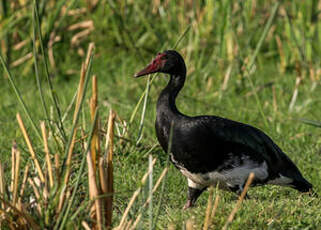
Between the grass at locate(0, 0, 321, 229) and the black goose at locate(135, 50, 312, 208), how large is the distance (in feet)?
0.63

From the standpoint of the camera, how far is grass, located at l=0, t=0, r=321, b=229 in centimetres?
421

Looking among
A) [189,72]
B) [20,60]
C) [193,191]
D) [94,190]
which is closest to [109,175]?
[94,190]

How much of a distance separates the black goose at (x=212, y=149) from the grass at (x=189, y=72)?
0.19 metres

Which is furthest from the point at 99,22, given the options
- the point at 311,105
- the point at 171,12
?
the point at 311,105

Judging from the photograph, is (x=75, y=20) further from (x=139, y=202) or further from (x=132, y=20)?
(x=139, y=202)

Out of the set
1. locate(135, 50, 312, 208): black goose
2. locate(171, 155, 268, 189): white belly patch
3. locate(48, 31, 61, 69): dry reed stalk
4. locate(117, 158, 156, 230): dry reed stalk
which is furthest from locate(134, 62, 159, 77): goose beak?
locate(48, 31, 61, 69): dry reed stalk

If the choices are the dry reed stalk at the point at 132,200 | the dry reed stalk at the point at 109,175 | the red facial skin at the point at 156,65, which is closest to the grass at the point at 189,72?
the red facial skin at the point at 156,65

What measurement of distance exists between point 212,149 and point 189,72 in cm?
242

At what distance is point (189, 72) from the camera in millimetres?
5707

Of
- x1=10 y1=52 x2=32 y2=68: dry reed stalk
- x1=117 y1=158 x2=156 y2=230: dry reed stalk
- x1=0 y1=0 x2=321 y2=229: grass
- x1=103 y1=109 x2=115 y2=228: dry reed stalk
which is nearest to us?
x1=117 y1=158 x2=156 y2=230: dry reed stalk

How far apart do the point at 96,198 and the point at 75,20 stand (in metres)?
4.36

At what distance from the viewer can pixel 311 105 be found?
5523 millimetres

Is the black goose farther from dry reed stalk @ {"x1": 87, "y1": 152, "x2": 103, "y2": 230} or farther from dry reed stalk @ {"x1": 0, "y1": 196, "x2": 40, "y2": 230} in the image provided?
dry reed stalk @ {"x1": 0, "y1": 196, "x2": 40, "y2": 230}

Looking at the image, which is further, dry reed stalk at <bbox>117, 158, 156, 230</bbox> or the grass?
the grass
